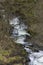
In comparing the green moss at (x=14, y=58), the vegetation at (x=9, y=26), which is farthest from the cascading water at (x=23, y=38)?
the green moss at (x=14, y=58)

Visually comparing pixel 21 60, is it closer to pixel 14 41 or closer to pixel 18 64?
pixel 18 64

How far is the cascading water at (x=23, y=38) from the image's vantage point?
906 cm

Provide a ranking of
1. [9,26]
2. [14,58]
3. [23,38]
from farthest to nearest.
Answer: [9,26] → [23,38] → [14,58]

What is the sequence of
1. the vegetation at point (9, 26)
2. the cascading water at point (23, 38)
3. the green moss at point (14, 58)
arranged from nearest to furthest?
the green moss at point (14, 58)
the vegetation at point (9, 26)
the cascading water at point (23, 38)

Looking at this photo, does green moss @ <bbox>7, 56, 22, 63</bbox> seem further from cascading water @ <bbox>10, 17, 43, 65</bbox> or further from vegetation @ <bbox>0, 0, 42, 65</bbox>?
cascading water @ <bbox>10, 17, 43, 65</bbox>

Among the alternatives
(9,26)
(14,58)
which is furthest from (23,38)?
(14,58)

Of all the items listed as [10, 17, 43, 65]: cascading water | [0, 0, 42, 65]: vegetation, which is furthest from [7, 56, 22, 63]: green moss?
[10, 17, 43, 65]: cascading water

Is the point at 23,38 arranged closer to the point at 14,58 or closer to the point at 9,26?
the point at 9,26

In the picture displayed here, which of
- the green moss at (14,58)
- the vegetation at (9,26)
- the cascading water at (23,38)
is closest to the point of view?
the green moss at (14,58)

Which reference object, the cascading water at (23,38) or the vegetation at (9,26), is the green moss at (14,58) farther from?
the cascading water at (23,38)

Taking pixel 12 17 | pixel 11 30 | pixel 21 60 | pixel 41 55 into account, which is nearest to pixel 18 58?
pixel 21 60

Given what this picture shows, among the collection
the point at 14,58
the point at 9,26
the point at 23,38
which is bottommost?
the point at 14,58

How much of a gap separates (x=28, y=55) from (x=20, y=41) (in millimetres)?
1173

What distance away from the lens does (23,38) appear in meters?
10.5
